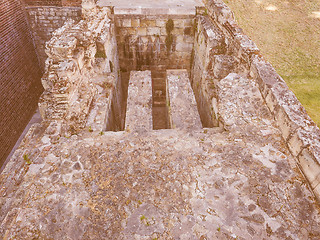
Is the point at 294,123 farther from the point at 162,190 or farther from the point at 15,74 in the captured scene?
the point at 15,74

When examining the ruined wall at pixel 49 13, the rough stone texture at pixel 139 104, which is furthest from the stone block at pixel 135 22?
the ruined wall at pixel 49 13

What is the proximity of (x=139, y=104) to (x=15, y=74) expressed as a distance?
596cm

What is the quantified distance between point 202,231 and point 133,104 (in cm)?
304

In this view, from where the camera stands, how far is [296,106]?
3.29 metres

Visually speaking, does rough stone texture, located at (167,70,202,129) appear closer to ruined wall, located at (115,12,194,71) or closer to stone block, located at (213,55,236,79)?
stone block, located at (213,55,236,79)

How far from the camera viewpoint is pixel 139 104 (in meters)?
→ 4.83

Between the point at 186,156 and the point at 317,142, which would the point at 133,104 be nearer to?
the point at 186,156

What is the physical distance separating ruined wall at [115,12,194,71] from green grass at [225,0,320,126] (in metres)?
5.58

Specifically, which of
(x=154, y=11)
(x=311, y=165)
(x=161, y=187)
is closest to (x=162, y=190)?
(x=161, y=187)

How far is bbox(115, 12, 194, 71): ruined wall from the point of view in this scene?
6.64m

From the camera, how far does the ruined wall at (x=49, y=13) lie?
28.4 ft

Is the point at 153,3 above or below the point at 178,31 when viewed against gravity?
above

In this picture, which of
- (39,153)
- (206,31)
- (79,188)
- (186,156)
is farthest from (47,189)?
(206,31)

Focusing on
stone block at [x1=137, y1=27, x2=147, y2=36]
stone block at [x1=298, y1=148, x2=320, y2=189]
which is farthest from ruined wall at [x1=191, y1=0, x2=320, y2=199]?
stone block at [x1=137, y1=27, x2=147, y2=36]
